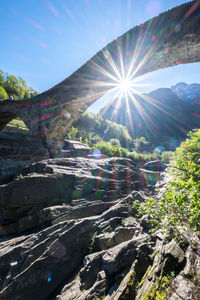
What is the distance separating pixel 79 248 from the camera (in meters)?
4.72

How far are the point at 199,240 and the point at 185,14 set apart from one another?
26.7ft

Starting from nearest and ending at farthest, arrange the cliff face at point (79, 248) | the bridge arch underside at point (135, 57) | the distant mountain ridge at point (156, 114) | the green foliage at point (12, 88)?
the cliff face at point (79, 248) < the bridge arch underside at point (135, 57) < the green foliage at point (12, 88) < the distant mountain ridge at point (156, 114)

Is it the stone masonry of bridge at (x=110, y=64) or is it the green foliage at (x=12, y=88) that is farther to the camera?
the green foliage at (x=12, y=88)

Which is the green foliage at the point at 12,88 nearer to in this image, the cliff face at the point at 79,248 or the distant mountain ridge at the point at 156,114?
the cliff face at the point at 79,248

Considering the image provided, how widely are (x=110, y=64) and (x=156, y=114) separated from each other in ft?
470

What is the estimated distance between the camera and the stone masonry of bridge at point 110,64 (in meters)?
4.98

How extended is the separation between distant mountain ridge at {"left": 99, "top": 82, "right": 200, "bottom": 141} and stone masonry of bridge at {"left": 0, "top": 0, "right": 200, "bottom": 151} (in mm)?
113924

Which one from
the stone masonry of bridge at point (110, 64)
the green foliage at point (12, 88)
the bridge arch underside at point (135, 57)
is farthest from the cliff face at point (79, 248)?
the green foliage at point (12, 88)

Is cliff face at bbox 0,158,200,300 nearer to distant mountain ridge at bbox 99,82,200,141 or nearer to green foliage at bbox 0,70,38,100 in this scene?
green foliage at bbox 0,70,38,100

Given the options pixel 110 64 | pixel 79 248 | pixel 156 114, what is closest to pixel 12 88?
pixel 110 64

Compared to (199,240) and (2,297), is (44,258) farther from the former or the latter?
(199,240)

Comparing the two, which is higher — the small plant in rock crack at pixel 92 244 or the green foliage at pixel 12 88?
the green foliage at pixel 12 88

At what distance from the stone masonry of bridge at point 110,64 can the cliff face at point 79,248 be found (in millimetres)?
6851

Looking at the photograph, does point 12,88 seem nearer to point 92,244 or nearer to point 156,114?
point 92,244
